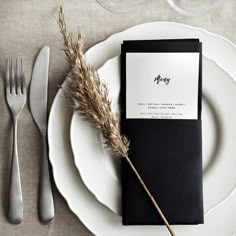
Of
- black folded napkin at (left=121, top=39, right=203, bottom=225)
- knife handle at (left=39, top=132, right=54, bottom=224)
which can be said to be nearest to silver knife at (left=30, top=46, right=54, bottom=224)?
knife handle at (left=39, top=132, right=54, bottom=224)

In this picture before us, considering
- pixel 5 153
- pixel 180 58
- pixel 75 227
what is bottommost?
pixel 75 227

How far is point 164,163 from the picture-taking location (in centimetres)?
82

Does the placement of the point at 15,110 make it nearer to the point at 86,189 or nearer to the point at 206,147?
the point at 86,189

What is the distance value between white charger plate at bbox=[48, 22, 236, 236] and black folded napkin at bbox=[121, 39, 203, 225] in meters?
0.03

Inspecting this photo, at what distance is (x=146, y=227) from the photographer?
0.83m

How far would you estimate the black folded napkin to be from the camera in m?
0.81

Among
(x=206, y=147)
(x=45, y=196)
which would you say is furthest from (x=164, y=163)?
(x=45, y=196)

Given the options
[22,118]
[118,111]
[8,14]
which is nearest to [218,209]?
[118,111]

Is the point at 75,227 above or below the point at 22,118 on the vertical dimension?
below

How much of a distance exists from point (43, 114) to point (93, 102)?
0.12m

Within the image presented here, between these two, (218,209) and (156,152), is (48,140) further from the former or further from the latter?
(218,209)

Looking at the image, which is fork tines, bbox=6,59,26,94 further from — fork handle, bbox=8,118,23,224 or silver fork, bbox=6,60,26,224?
fork handle, bbox=8,118,23,224

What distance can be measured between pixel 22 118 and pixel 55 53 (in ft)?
0.41

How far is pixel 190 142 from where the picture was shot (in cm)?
82
